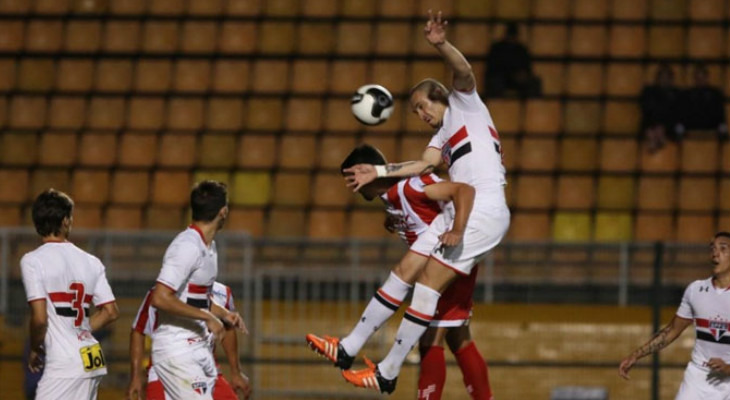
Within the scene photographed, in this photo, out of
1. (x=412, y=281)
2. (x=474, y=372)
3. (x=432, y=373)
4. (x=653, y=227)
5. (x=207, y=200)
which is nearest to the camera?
(x=207, y=200)

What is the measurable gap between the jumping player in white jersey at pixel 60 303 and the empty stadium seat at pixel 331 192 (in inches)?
338

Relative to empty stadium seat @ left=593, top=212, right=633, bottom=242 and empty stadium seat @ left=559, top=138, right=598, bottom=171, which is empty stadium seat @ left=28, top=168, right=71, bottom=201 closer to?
empty stadium seat @ left=559, top=138, right=598, bottom=171

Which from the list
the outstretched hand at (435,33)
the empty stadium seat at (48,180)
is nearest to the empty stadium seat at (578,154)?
the empty stadium seat at (48,180)

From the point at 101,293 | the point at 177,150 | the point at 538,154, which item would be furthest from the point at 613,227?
the point at 101,293

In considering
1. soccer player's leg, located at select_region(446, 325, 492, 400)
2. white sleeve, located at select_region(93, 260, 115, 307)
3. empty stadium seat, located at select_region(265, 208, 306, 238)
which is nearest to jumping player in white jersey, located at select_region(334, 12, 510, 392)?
soccer player's leg, located at select_region(446, 325, 492, 400)

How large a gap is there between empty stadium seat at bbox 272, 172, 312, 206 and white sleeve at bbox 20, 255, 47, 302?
8.83m

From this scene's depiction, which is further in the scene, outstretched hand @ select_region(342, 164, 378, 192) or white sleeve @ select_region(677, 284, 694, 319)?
white sleeve @ select_region(677, 284, 694, 319)

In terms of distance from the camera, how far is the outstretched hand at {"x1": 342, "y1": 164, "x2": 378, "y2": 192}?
293 inches

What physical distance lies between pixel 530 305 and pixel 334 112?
4959mm

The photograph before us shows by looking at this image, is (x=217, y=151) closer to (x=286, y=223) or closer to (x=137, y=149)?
(x=137, y=149)

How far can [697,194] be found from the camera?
15.1 metres

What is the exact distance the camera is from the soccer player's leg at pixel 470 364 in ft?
26.5

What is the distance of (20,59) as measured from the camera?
1722 centimetres

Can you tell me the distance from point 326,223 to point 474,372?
7.49 metres
